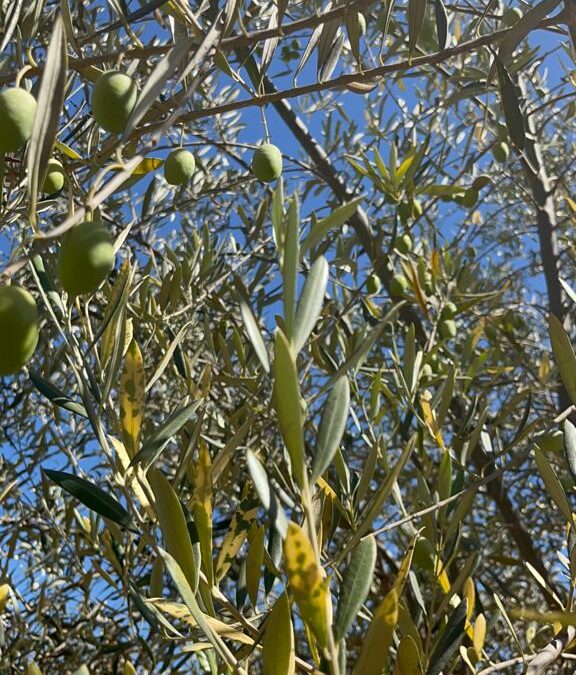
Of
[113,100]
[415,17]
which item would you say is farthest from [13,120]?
[415,17]

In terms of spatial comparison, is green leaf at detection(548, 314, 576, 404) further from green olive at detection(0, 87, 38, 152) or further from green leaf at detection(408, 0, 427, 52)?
green olive at detection(0, 87, 38, 152)

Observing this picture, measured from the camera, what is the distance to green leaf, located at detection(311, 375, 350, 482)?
52 cm

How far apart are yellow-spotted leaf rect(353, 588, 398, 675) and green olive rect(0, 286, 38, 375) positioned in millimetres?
316

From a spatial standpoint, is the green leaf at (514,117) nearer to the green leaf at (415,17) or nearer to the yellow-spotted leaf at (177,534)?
the green leaf at (415,17)

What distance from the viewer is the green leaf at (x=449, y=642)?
716mm

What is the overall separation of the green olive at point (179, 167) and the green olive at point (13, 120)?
1.19 ft

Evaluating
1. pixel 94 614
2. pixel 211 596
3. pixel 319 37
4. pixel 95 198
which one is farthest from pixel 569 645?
pixel 94 614

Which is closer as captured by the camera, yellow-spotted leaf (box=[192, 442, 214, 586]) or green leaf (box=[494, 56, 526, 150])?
yellow-spotted leaf (box=[192, 442, 214, 586])

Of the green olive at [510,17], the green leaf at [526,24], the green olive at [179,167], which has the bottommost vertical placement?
the green olive at [179,167]

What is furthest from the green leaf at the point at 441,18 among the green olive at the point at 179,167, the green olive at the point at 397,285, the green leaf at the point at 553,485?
the green olive at the point at 397,285

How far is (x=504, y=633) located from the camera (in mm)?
2436

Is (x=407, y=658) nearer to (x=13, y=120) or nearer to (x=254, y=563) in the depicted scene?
(x=254, y=563)

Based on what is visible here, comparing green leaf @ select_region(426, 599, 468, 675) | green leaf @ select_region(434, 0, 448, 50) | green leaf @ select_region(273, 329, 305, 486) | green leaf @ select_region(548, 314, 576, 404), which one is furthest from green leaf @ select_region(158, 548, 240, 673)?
green leaf @ select_region(434, 0, 448, 50)

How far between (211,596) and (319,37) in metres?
0.90
